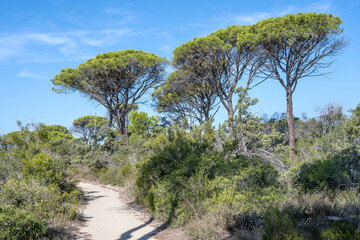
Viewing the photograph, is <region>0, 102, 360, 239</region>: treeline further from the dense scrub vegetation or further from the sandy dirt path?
the sandy dirt path

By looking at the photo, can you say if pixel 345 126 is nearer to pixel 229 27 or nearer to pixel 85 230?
pixel 229 27

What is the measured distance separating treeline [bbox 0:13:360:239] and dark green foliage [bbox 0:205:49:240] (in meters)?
0.06

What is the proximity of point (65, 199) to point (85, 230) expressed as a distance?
2.24 m

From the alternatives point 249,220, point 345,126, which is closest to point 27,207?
point 249,220

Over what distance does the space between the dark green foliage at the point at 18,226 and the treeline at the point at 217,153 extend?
6cm

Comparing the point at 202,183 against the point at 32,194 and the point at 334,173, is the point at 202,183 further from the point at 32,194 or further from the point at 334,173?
the point at 32,194

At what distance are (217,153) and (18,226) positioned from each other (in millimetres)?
5431

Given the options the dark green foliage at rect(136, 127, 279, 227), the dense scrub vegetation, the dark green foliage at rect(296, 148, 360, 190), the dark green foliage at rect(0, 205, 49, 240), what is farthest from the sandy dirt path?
the dark green foliage at rect(296, 148, 360, 190)

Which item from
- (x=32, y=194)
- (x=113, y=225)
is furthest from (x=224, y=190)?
(x=32, y=194)

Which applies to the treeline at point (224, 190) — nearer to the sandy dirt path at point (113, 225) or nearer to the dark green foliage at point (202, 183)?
the dark green foliage at point (202, 183)

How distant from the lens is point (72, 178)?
13.1m

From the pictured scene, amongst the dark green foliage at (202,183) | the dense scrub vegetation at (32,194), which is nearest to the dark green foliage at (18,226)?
the dense scrub vegetation at (32,194)

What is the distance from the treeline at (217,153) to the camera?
6684 mm

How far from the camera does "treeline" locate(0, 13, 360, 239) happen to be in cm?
668
